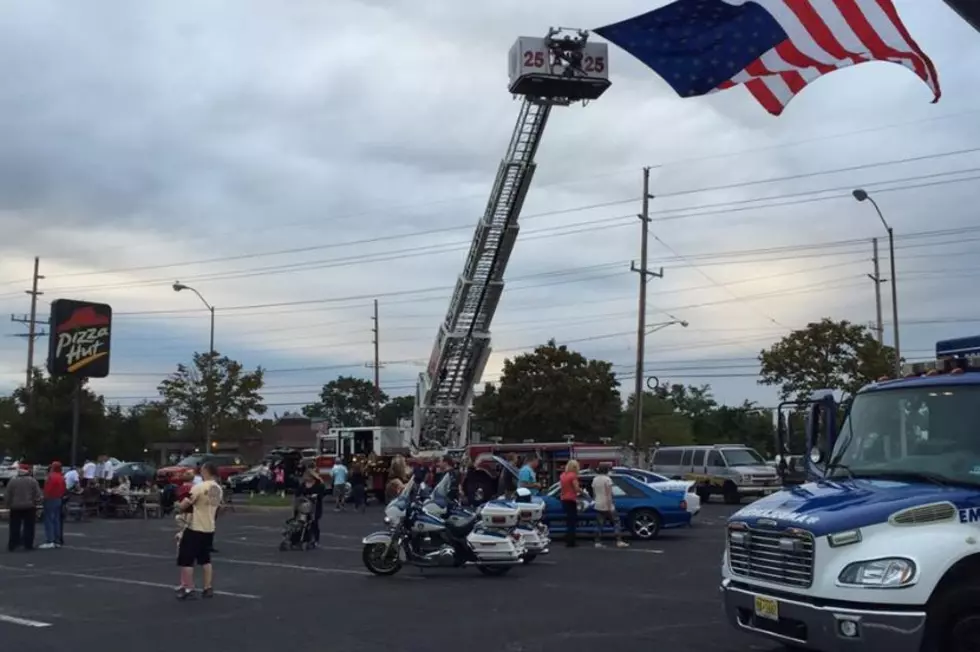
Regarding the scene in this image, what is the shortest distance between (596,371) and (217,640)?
5057 cm

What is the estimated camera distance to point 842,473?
9.12 metres

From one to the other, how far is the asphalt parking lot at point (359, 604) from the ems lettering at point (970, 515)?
2976mm

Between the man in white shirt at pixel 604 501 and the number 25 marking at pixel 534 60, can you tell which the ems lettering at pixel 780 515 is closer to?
the man in white shirt at pixel 604 501

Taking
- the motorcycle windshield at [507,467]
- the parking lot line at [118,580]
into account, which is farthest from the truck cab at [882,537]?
the motorcycle windshield at [507,467]

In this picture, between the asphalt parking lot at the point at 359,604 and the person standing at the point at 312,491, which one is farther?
the person standing at the point at 312,491

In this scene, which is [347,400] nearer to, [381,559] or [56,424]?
[56,424]

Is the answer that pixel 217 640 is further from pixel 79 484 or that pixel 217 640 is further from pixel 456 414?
pixel 456 414

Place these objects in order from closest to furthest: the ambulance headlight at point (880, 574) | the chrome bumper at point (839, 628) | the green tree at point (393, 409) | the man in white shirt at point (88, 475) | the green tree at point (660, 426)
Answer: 1. the chrome bumper at point (839, 628)
2. the ambulance headlight at point (880, 574)
3. the man in white shirt at point (88, 475)
4. the green tree at point (660, 426)
5. the green tree at point (393, 409)

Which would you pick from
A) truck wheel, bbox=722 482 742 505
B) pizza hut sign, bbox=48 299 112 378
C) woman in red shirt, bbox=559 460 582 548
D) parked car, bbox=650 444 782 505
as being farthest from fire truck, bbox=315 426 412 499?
woman in red shirt, bbox=559 460 582 548

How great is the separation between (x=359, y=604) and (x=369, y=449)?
29050 mm

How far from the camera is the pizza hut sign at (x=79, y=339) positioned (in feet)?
123

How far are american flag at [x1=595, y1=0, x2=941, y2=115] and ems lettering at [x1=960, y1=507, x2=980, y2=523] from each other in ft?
15.6

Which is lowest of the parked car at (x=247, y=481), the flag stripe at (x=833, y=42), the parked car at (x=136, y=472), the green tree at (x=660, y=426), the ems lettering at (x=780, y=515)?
the parked car at (x=247, y=481)

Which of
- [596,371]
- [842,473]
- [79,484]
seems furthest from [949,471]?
[596,371]
